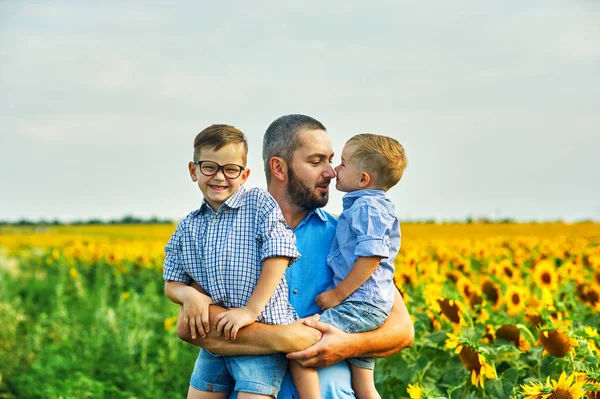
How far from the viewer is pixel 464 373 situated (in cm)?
373

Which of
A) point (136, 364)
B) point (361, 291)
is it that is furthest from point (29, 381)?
point (361, 291)

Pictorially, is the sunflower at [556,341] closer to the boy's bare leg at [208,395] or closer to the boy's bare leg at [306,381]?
the boy's bare leg at [306,381]

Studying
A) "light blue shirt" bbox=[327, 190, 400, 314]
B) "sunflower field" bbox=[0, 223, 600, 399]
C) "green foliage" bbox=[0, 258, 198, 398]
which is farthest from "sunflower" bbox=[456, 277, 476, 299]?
"green foliage" bbox=[0, 258, 198, 398]

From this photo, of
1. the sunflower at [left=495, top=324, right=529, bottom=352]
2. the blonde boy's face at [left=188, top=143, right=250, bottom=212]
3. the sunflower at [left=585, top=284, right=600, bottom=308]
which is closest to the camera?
the blonde boy's face at [left=188, top=143, right=250, bottom=212]

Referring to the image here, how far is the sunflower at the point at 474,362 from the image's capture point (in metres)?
3.34

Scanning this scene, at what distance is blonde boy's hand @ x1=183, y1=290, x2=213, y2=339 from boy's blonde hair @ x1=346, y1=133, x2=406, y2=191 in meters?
0.77

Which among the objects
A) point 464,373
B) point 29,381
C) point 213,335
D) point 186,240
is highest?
point 186,240

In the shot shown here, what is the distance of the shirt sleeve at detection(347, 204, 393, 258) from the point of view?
288cm

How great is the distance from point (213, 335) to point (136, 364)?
3567mm

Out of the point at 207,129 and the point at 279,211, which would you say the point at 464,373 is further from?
the point at 207,129

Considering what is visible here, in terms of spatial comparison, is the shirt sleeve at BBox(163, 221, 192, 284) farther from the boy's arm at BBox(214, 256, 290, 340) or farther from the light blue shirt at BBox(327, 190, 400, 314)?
the light blue shirt at BBox(327, 190, 400, 314)

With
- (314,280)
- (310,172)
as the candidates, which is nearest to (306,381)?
(314,280)

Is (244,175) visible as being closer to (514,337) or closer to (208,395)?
(208,395)

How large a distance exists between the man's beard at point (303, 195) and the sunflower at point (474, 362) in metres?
0.87
